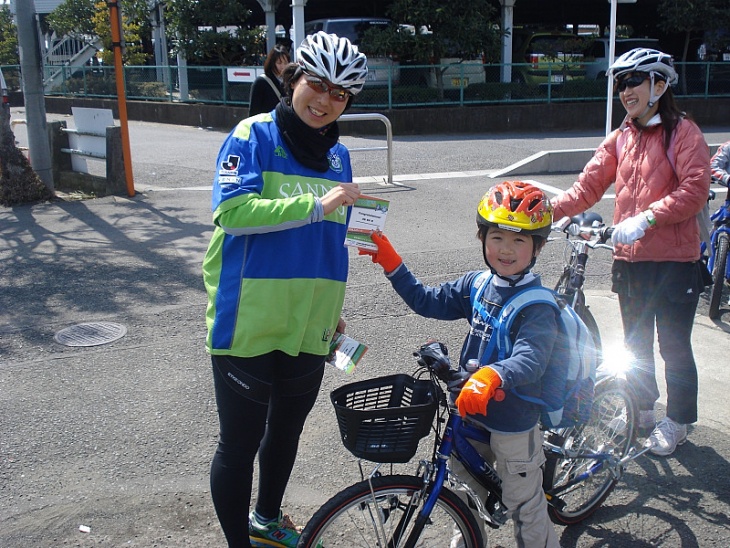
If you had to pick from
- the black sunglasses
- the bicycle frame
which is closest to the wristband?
the black sunglasses

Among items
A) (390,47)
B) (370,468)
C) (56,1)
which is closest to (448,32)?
(390,47)

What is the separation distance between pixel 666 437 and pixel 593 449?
74 cm

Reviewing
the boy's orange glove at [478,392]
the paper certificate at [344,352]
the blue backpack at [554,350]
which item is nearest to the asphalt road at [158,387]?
the blue backpack at [554,350]

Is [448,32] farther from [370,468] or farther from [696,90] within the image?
[370,468]

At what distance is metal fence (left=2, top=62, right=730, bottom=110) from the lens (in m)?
17.9

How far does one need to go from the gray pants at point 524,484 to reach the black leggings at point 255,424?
2.34 ft

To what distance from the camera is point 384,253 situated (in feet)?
9.52

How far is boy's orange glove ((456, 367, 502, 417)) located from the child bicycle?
0.12 m

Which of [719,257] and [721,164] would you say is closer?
[719,257]

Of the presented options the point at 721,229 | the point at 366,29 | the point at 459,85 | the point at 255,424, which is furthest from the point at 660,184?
the point at 366,29

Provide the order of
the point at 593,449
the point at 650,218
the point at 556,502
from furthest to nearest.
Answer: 1. the point at 650,218
2. the point at 593,449
3. the point at 556,502

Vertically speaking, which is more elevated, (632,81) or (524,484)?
(632,81)

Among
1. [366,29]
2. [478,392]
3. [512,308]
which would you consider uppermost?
[366,29]

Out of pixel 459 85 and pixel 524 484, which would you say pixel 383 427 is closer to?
pixel 524 484
